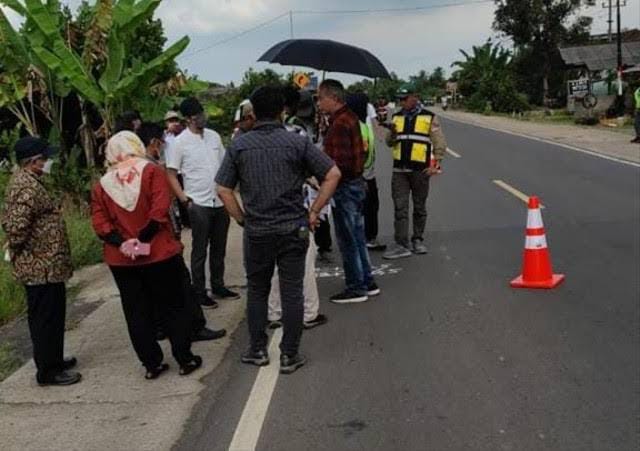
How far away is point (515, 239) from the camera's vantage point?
9719 millimetres

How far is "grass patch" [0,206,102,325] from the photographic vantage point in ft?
25.0

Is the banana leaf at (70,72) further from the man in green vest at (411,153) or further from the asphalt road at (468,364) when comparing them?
the asphalt road at (468,364)

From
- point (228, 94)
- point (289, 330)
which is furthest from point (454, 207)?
point (228, 94)

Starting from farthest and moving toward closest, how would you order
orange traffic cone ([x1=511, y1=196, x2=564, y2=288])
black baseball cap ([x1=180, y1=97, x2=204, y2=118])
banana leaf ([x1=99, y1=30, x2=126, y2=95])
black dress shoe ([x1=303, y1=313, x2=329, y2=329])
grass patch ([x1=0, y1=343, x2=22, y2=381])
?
banana leaf ([x1=99, y1=30, x2=126, y2=95])
orange traffic cone ([x1=511, y1=196, x2=564, y2=288])
black baseball cap ([x1=180, y1=97, x2=204, y2=118])
black dress shoe ([x1=303, y1=313, x2=329, y2=329])
grass patch ([x1=0, y1=343, x2=22, y2=381])

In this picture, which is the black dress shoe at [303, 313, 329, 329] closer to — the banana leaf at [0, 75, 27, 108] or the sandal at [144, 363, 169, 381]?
the sandal at [144, 363, 169, 381]

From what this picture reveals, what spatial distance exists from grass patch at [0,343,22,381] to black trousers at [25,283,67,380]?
500 mm

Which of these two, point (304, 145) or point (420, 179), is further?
point (420, 179)

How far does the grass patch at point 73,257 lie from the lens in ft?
25.0

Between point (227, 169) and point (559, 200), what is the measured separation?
27.8 feet

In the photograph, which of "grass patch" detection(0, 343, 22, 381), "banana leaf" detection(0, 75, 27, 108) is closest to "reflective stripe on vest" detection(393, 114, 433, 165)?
"grass patch" detection(0, 343, 22, 381)

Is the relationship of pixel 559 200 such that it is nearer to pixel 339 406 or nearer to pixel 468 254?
pixel 468 254

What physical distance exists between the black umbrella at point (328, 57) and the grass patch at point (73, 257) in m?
3.39

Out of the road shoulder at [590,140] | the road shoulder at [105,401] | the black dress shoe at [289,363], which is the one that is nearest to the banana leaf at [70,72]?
the road shoulder at [105,401]

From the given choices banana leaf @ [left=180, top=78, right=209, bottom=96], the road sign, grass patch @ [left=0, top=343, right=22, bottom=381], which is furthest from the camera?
the road sign
